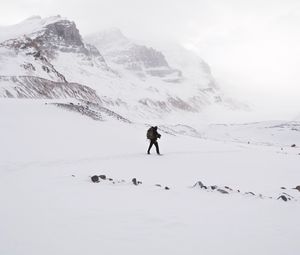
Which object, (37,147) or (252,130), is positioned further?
(252,130)

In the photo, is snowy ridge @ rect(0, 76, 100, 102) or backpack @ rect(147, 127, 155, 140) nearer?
backpack @ rect(147, 127, 155, 140)

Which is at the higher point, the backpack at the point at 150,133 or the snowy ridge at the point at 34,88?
the snowy ridge at the point at 34,88

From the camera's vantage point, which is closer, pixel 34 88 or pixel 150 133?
pixel 150 133

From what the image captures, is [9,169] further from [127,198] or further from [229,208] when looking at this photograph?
[229,208]

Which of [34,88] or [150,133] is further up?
[34,88]

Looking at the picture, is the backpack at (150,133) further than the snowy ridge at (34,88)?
No

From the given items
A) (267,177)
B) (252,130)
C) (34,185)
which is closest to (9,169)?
(34,185)

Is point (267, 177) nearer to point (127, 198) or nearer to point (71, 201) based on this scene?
point (127, 198)

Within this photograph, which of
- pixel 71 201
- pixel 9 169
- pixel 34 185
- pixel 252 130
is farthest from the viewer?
pixel 252 130

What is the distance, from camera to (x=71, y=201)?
1027 centimetres

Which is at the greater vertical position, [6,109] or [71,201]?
[6,109]

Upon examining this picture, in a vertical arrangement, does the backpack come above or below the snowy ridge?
below

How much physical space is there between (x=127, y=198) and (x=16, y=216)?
353 centimetres

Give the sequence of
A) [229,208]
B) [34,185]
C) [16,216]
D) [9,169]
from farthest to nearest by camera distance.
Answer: [9,169], [34,185], [229,208], [16,216]
